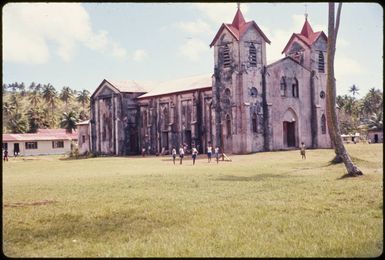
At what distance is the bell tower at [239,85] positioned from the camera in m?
42.4

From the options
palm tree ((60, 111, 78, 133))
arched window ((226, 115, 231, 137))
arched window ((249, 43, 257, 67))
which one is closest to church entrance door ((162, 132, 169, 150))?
arched window ((226, 115, 231, 137))

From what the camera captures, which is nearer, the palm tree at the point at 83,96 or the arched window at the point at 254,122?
the arched window at the point at 254,122

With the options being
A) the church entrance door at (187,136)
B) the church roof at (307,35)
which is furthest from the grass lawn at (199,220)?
the church roof at (307,35)

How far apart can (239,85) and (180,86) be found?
11528 mm

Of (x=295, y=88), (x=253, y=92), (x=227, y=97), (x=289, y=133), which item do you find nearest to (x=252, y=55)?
(x=253, y=92)

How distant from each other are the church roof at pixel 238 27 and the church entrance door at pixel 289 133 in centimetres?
894

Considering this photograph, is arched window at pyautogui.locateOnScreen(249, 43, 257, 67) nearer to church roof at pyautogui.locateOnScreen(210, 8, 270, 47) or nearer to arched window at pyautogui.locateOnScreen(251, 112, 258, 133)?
church roof at pyautogui.locateOnScreen(210, 8, 270, 47)

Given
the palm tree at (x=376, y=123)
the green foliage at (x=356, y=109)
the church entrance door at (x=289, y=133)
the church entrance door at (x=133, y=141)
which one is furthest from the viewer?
the green foliage at (x=356, y=109)

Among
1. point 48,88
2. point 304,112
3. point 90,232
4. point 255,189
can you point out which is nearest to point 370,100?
point 304,112

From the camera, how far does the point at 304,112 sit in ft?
157

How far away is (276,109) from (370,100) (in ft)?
196

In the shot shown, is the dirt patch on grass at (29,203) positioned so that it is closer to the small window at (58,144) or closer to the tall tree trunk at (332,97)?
the tall tree trunk at (332,97)

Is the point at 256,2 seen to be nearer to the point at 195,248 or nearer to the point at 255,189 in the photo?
the point at 195,248

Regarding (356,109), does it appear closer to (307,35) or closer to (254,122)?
(307,35)
